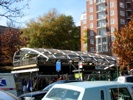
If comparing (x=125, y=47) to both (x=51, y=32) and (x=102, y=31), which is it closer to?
(x=51, y=32)

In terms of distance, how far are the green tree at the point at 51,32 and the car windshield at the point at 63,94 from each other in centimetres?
5673

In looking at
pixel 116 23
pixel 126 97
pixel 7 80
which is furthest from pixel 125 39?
pixel 116 23

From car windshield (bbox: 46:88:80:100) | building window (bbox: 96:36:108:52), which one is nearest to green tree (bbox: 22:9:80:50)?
building window (bbox: 96:36:108:52)

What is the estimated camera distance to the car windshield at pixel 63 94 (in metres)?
7.01

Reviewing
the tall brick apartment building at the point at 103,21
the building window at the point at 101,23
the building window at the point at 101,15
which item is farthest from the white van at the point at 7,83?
the building window at the point at 101,15

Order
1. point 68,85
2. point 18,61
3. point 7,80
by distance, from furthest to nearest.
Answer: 1. point 18,61
2. point 7,80
3. point 68,85

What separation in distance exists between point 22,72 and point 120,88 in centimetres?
3313

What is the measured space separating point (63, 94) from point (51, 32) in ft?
197

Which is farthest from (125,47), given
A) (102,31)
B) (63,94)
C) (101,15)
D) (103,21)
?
(101,15)

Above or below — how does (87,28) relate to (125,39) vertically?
above

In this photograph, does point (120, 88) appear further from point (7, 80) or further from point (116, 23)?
point (116, 23)

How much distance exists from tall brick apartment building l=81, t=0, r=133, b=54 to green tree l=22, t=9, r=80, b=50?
19.2m

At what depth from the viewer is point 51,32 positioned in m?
67.1

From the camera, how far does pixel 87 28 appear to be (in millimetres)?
97125
